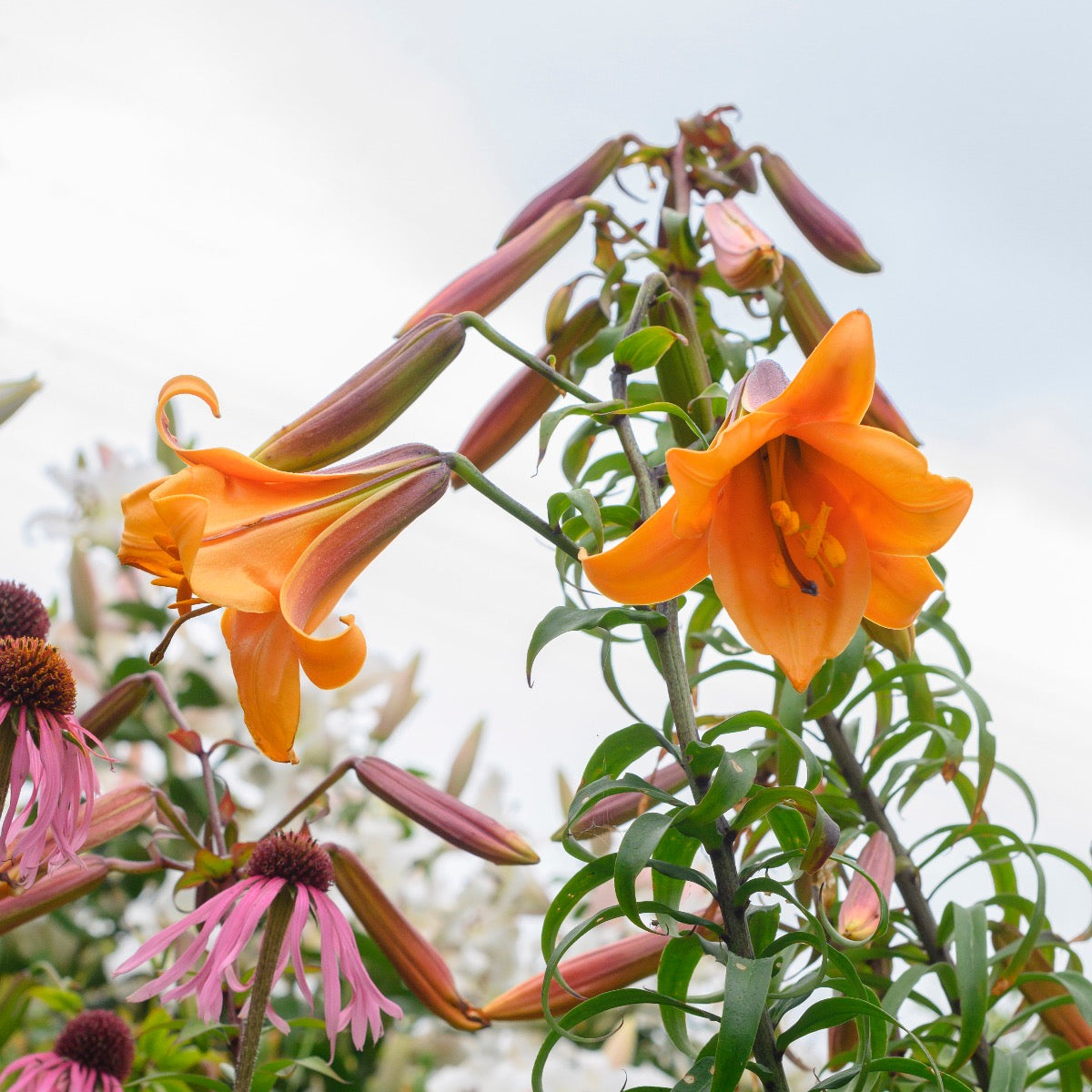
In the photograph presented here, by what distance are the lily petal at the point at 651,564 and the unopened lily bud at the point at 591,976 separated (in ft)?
0.86

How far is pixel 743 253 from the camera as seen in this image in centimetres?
78

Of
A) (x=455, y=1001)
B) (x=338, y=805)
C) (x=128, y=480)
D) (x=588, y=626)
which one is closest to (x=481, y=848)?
(x=455, y=1001)

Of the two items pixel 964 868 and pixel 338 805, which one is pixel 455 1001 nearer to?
pixel 964 868

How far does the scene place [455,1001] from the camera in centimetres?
69

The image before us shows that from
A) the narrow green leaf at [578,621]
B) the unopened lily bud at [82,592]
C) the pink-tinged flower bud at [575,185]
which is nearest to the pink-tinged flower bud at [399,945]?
the narrow green leaf at [578,621]

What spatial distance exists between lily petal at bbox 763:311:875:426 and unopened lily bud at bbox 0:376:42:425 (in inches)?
24.5

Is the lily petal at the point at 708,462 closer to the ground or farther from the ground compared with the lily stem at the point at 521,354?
closer to the ground

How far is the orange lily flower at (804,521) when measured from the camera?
17.3 inches

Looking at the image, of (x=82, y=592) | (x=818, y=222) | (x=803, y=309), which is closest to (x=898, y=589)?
(x=803, y=309)

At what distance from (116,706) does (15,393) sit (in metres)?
0.27

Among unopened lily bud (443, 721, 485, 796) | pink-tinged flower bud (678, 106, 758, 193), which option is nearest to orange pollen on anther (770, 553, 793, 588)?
pink-tinged flower bud (678, 106, 758, 193)

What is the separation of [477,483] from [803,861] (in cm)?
23

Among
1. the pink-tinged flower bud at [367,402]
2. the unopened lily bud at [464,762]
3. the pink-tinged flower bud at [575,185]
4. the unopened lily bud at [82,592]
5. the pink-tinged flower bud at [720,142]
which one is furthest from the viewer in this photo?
the unopened lily bud at [82,592]

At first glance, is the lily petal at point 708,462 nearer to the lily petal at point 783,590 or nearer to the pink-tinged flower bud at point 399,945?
the lily petal at point 783,590
